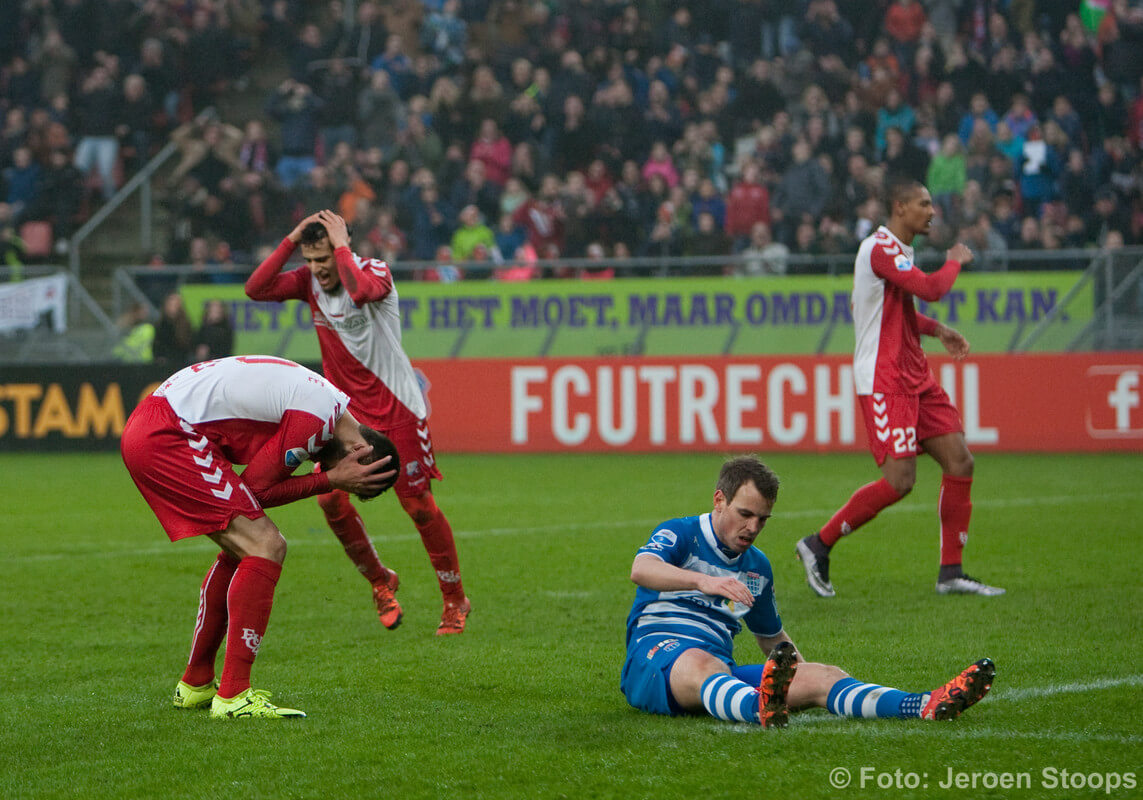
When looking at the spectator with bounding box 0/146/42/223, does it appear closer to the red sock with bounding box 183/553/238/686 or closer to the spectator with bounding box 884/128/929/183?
the spectator with bounding box 884/128/929/183

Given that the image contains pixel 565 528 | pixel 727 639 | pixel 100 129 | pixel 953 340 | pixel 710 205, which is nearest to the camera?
pixel 727 639

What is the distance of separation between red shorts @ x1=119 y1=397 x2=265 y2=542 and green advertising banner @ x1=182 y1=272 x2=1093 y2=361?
40.3 feet

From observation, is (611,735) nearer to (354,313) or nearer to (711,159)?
(354,313)

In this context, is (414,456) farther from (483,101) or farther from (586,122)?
(483,101)

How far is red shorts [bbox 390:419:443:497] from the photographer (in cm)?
730

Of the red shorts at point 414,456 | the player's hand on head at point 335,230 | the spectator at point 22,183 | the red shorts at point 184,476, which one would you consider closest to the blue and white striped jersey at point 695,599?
the red shorts at point 184,476

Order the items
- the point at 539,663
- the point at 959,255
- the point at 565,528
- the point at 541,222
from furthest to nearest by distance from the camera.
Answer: the point at 541,222 → the point at 565,528 → the point at 959,255 → the point at 539,663

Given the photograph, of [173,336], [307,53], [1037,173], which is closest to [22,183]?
[307,53]

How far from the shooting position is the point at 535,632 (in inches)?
272

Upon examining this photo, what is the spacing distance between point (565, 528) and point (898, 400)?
3409 millimetres

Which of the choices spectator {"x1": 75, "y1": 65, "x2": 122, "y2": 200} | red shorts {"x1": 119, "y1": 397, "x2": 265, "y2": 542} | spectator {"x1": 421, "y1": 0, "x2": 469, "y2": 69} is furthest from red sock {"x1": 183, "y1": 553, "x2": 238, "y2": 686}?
spectator {"x1": 421, "y1": 0, "x2": 469, "y2": 69}

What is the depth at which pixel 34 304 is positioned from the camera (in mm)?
18609

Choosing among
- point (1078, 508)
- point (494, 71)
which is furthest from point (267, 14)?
point (1078, 508)

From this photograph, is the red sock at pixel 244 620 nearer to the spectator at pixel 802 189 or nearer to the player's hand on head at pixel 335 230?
the player's hand on head at pixel 335 230
